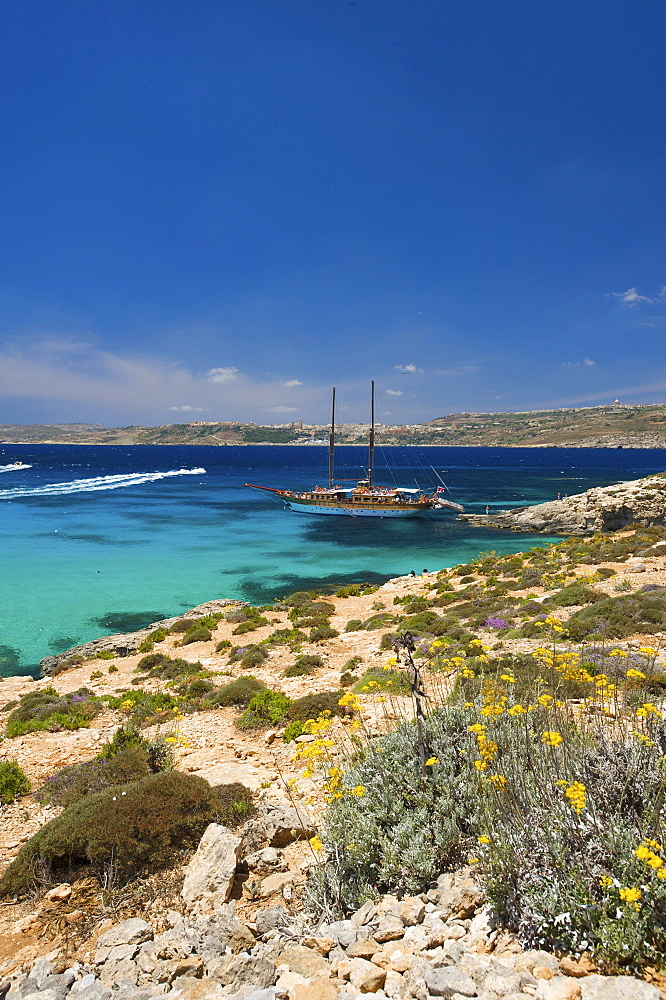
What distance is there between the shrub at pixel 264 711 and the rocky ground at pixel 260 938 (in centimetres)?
230

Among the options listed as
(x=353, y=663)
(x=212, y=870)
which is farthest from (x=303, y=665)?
(x=212, y=870)

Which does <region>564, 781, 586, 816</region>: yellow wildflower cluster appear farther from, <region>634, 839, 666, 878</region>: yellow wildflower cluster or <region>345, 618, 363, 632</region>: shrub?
<region>345, 618, 363, 632</region>: shrub

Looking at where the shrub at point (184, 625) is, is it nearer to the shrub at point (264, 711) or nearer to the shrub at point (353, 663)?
the shrub at point (353, 663)

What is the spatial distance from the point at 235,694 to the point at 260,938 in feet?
24.4

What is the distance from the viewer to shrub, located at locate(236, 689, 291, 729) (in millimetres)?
9727

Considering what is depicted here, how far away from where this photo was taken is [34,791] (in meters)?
7.67

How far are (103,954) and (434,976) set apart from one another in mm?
2951

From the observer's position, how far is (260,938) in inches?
166

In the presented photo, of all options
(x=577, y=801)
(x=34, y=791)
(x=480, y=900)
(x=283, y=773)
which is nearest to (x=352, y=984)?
(x=480, y=900)

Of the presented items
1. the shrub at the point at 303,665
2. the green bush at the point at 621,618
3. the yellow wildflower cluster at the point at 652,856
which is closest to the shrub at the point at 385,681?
the shrub at the point at 303,665

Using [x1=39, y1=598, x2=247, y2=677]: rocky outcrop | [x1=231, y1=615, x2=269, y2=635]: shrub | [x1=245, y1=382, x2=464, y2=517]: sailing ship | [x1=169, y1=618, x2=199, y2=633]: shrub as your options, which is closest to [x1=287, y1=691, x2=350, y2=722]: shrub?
[x1=231, y1=615, x2=269, y2=635]: shrub

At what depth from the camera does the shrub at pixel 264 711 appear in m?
9.73

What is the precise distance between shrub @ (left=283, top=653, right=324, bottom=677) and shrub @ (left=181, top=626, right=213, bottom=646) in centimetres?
631

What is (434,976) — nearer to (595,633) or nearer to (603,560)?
(595,633)
